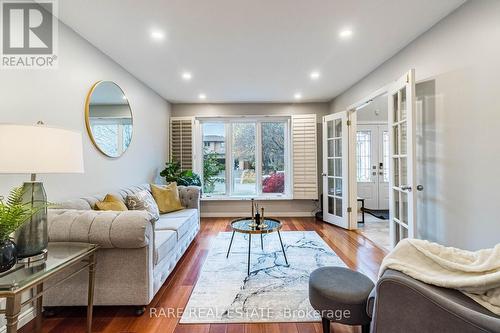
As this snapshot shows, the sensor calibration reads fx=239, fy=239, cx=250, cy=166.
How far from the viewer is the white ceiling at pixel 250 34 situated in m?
2.01

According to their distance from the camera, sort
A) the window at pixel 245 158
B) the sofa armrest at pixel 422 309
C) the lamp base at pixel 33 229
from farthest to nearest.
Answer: the window at pixel 245 158
the lamp base at pixel 33 229
the sofa armrest at pixel 422 309

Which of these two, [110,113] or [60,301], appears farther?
[110,113]

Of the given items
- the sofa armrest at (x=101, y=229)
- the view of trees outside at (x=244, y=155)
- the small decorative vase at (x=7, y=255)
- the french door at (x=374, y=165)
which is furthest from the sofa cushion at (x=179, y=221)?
the french door at (x=374, y=165)

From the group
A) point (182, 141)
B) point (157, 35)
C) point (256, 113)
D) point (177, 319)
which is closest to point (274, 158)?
point (256, 113)

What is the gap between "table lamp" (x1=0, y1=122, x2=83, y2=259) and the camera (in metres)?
1.27

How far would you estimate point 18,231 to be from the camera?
4.67 feet

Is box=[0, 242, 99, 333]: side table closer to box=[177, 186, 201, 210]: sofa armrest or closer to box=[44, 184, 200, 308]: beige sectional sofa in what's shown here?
box=[44, 184, 200, 308]: beige sectional sofa

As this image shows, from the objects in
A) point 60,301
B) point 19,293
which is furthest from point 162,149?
point 19,293

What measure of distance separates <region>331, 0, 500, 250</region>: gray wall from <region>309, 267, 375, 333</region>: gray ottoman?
1.15m

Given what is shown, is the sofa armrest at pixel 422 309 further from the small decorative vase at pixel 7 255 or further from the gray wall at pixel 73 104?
the gray wall at pixel 73 104

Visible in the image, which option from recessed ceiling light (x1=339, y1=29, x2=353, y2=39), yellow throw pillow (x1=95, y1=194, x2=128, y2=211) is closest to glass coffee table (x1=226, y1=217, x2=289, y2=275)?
yellow throw pillow (x1=95, y1=194, x2=128, y2=211)

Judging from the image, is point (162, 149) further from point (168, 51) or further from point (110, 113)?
point (168, 51)

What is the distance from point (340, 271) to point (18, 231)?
2.10 metres

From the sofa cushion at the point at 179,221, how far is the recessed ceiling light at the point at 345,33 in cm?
272
